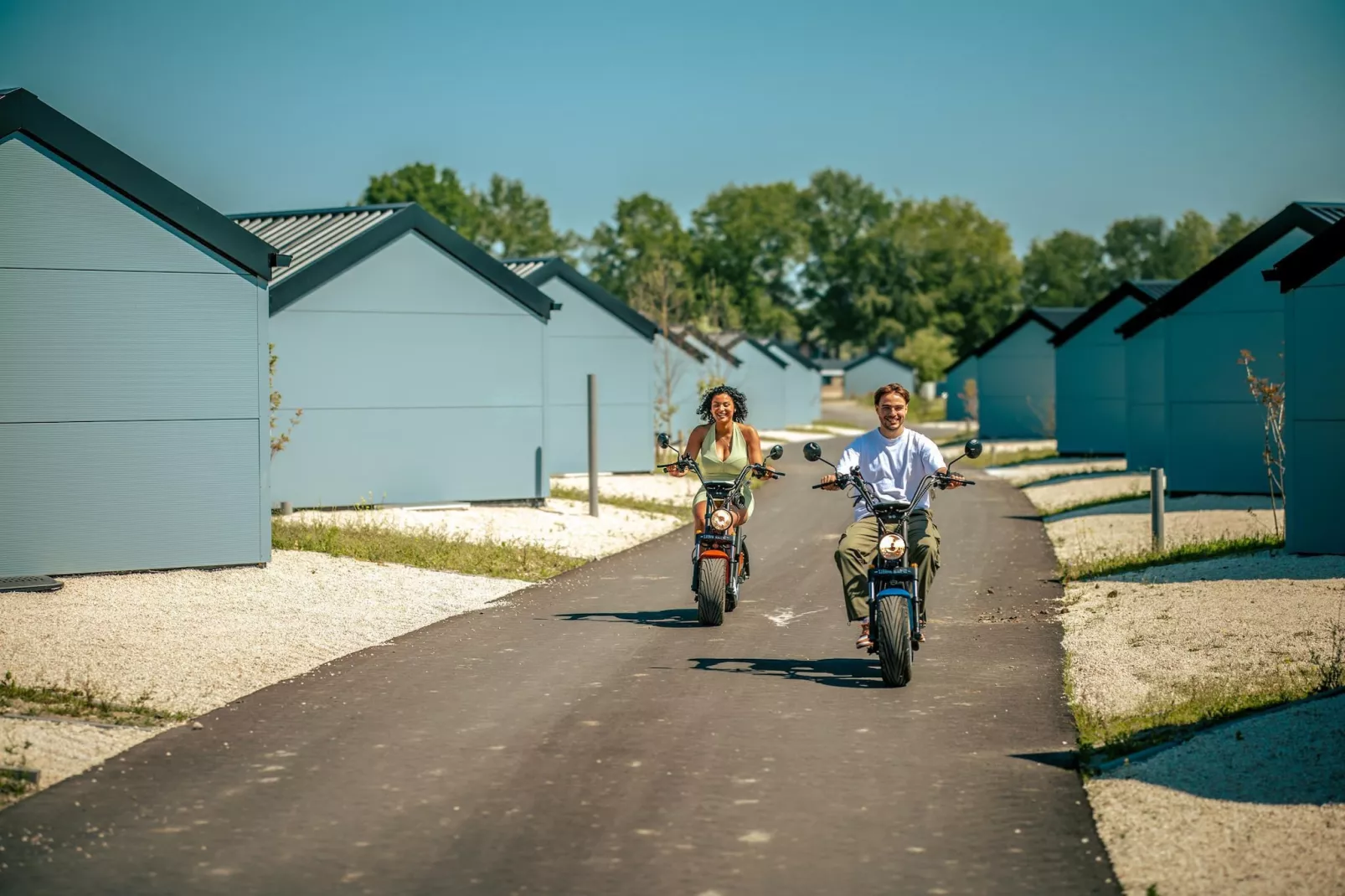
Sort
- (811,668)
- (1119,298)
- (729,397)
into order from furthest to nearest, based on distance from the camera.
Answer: (1119,298)
(729,397)
(811,668)

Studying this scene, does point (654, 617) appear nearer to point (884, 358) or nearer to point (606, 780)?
point (606, 780)

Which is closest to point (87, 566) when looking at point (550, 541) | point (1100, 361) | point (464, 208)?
point (550, 541)

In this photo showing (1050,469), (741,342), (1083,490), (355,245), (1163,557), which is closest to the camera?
(1163,557)

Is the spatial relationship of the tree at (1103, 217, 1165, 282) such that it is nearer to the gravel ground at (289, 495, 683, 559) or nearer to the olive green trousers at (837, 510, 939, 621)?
the gravel ground at (289, 495, 683, 559)

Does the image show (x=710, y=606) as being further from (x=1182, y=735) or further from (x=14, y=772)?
(x=14, y=772)

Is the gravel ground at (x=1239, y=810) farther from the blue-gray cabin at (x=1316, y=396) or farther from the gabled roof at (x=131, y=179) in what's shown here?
the gabled roof at (x=131, y=179)

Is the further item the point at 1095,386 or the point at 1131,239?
the point at 1131,239

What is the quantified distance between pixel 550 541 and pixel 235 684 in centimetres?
942

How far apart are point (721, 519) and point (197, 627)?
4.60m

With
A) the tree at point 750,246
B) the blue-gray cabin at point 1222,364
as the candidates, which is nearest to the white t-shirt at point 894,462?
the blue-gray cabin at point 1222,364

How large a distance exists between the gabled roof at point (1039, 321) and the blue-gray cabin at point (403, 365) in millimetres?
32377

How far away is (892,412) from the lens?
9.59 metres

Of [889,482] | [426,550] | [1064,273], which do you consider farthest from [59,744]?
[1064,273]

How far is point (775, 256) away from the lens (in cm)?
11831
